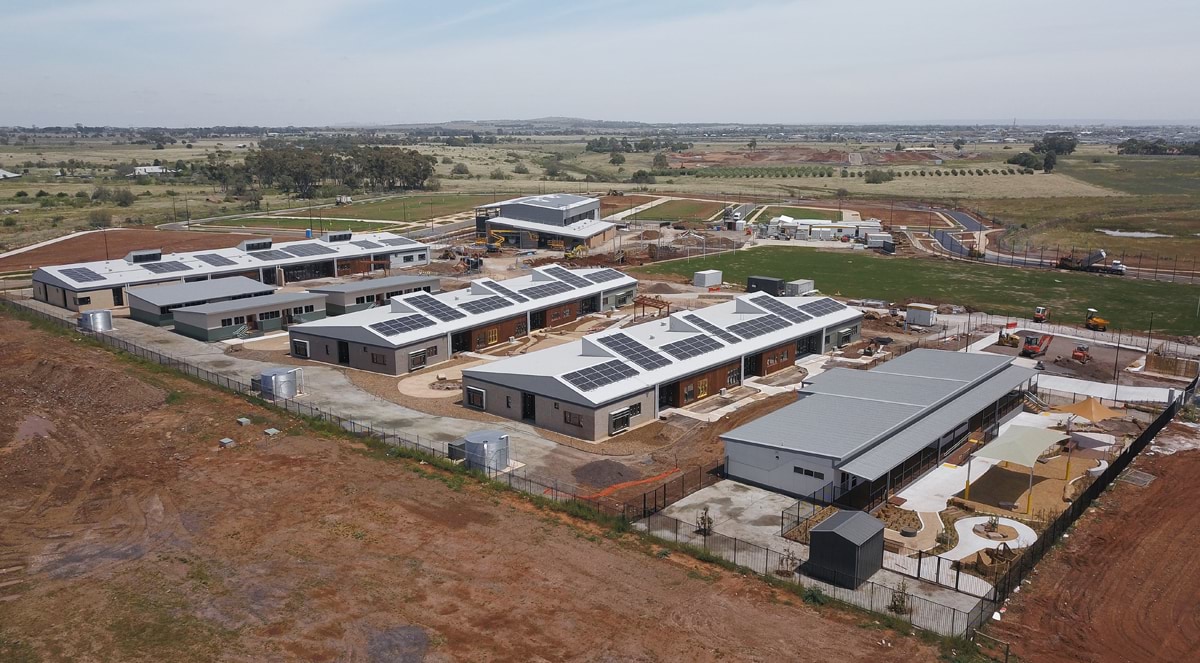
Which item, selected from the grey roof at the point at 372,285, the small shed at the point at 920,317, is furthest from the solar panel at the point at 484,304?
the small shed at the point at 920,317

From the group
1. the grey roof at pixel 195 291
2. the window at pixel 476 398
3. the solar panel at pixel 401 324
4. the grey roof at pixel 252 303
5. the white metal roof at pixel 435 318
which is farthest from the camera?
the grey roof at pixel 195 291

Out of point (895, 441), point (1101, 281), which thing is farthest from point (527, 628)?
point (1101, 281)

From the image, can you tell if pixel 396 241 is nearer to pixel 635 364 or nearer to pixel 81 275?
pixel 81 275

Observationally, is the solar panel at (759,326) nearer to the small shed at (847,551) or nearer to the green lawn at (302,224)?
the small shed at (847,551)

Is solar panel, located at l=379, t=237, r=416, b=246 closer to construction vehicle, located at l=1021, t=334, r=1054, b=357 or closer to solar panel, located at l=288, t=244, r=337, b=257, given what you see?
solar panel, located at l=288, t=244, r=337, b=257

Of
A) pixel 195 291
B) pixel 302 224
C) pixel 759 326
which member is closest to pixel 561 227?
pixel 302 224
